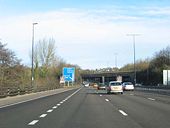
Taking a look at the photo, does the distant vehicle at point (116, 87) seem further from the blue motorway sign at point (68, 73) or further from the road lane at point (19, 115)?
the blue motorway sign at point (68, 73)

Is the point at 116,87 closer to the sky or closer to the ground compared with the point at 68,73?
closer to the ground

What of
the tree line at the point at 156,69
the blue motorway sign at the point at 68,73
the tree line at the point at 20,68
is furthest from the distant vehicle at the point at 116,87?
the tree line at the point at 156,69

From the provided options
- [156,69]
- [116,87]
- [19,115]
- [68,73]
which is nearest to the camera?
[19,115]

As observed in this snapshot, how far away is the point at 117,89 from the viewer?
2151 inches

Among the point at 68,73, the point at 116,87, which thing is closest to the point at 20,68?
the point at 116,87

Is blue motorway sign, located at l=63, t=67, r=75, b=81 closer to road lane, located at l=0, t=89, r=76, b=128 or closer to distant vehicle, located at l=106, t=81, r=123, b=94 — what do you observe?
distant vehicle, located at l=106, t=81, r=123, b=94

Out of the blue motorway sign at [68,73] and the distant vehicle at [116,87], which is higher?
the blue motorway sign at [68,73]

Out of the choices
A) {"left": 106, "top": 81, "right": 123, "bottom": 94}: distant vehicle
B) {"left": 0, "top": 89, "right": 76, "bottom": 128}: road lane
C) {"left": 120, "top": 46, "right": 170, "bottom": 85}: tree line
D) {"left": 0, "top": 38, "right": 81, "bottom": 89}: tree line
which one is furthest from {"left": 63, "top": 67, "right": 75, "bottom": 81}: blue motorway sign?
{"left": 0, "top": 89, "right": 76, "bottom": 128}: road lane

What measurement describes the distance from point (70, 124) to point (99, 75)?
16958 cm

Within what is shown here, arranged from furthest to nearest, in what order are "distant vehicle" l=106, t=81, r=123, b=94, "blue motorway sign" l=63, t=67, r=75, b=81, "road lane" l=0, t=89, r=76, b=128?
"blue motorway sign" l=63, t=67, r=75, b=81
"distant vehicle" l=106, t=81, r=123, b=94
"road lane" l=0, t=89, r=76, b=128

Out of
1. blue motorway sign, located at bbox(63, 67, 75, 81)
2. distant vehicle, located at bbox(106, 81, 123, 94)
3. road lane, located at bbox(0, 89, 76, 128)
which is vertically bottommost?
road lane, located at bbox(0, 89, 76, 128)

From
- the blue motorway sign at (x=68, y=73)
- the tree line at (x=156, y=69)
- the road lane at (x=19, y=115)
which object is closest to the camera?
the road lane at (x=19, y=115)

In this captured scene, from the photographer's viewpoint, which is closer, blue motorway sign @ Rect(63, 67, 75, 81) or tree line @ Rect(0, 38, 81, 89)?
tree line @ Rect(0, 38, 81, 89)

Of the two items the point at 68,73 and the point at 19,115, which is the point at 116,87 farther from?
the point at 68,73
